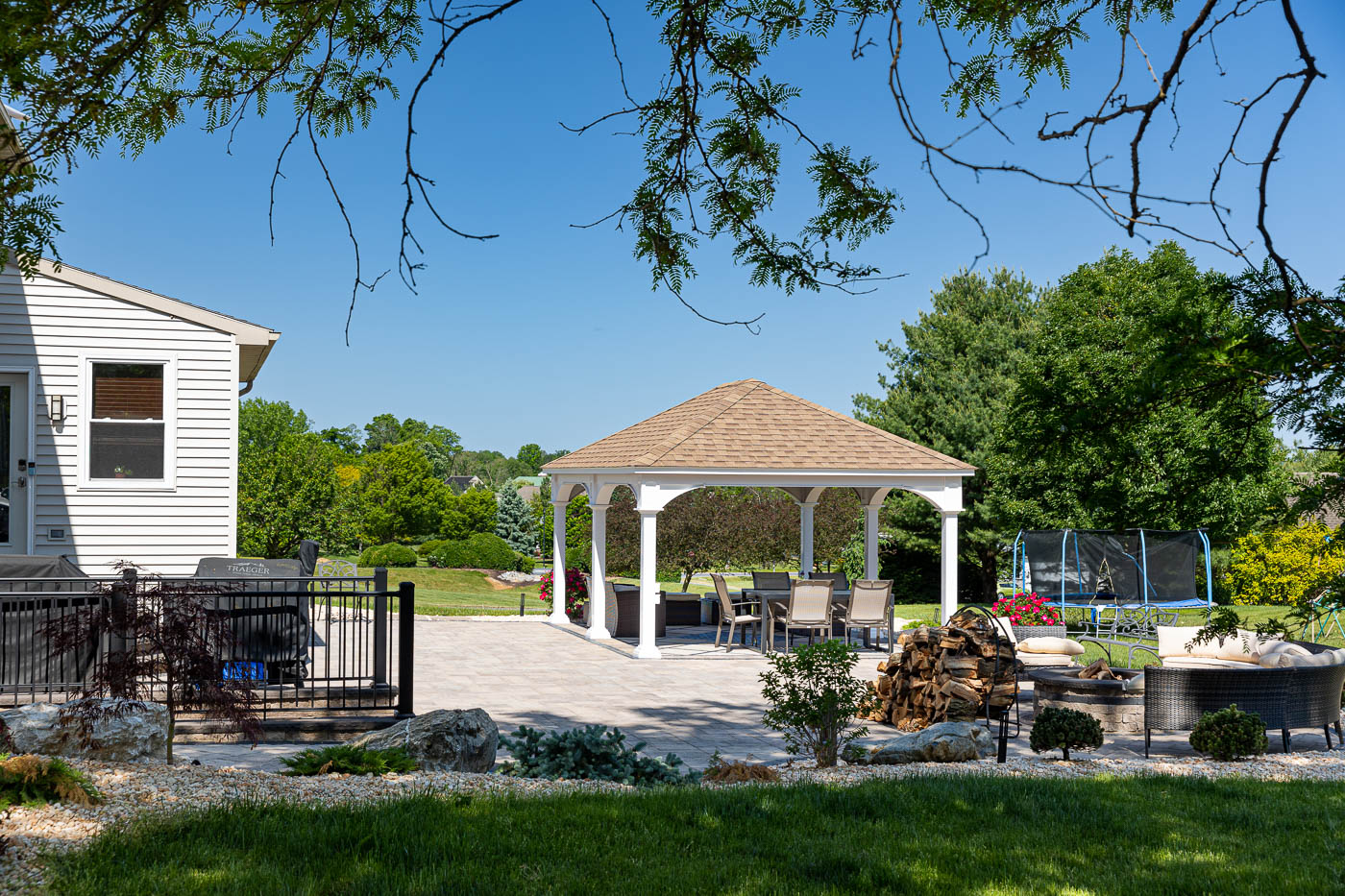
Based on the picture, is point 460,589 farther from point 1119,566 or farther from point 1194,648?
point 1194,648

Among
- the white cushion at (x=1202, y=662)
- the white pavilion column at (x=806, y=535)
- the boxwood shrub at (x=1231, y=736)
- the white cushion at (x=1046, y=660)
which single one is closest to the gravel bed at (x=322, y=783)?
the boxwood shrub at (x=1231, y=736)

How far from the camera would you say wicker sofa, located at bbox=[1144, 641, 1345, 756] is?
27.6ft

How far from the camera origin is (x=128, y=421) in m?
→ 12.3

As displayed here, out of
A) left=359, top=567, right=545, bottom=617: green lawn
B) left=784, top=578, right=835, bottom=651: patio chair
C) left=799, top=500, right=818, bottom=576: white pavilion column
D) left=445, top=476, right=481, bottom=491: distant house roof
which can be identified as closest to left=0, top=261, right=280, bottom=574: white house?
left=784, top=578, right=835, bottom=651: patio chair

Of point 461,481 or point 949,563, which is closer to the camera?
point 949,563

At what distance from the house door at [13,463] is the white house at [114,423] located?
11 millimetres

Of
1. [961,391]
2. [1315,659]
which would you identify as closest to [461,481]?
[961,391]

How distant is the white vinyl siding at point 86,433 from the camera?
468 inches

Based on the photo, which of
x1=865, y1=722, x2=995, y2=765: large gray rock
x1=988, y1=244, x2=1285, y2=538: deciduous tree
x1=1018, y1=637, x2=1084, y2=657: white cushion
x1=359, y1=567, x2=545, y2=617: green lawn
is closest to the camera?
x1=865, y1=722, x2=995, y2=765: large gray rock

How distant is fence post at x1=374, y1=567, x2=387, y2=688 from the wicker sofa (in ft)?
20.8

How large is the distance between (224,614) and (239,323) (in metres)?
6.24

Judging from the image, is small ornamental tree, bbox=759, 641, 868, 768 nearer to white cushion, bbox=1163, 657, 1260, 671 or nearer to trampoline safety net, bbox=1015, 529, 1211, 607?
white cushion, bbox=1163, 657, 1260, 671

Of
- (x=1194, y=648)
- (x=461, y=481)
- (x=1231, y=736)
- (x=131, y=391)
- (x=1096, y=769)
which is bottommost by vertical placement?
(x=1096, y=769)

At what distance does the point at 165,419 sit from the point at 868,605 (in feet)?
32.6
